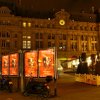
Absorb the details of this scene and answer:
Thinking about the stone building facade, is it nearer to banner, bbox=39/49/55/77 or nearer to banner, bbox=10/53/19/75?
banner, bbox=10/53/19/75

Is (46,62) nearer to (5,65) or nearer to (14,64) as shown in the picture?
(14,64)

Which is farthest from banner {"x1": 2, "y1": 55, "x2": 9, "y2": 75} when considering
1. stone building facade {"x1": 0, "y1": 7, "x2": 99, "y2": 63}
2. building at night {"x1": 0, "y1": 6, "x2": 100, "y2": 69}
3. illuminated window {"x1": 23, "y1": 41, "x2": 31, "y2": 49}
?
illuminated window {"x1": 23, "y1": 41, "x2": 31, "y2": 49}

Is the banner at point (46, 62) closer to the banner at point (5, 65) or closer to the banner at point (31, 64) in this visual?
the banner at point (31, 64)

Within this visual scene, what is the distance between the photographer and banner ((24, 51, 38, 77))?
75.7 ft

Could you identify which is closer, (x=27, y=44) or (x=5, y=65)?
(x=5, y=65)

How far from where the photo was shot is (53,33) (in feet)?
302

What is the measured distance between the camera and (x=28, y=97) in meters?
21.3

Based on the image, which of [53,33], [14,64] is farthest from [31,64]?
[53,33]

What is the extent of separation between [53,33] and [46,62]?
230 feet

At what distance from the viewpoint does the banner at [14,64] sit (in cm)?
2570

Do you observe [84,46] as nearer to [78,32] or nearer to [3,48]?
[78,32]

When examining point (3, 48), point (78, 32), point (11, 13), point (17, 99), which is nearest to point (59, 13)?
point (78, 32)

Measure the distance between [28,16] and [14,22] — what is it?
551 cm

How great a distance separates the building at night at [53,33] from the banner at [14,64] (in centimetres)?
5631
